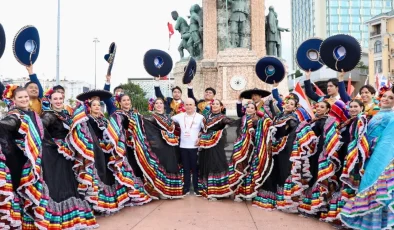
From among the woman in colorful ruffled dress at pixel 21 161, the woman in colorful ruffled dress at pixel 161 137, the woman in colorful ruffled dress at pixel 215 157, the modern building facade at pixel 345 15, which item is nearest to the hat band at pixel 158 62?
the woman in colorful ruffled dress at pixel 161 137

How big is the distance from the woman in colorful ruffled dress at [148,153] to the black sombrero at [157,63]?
2.92 ft

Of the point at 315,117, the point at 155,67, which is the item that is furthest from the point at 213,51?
the point at 315,117

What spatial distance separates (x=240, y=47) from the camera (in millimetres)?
13289

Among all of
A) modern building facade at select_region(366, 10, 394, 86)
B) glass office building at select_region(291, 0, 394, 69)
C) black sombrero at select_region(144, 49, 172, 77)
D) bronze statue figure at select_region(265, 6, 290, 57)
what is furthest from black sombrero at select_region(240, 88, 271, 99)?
glass office building at select_region(291, 0, 394, 69)

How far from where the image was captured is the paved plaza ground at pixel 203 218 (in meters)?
4.79

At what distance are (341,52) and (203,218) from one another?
8.75ft

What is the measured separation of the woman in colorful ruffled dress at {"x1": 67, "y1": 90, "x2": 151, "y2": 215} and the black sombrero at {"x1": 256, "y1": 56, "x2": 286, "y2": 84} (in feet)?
7.74

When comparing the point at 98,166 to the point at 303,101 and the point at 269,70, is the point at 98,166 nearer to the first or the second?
the point at 303,101

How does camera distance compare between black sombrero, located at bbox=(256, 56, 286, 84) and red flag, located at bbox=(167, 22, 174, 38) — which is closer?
black sombrero, located at bbox=(256, 56, 286, 84)

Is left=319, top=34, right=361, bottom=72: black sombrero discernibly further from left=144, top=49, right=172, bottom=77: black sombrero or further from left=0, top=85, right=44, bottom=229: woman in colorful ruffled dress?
left=0, top=85, right=44, bottom=229: woman in colorful ruffled dress

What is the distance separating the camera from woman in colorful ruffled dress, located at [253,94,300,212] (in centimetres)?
538

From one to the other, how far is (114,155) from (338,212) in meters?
2.79

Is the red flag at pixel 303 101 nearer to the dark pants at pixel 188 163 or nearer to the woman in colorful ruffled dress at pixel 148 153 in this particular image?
the dark pants at pixel 188 163

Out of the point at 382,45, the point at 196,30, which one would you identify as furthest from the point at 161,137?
the point at 382,45
